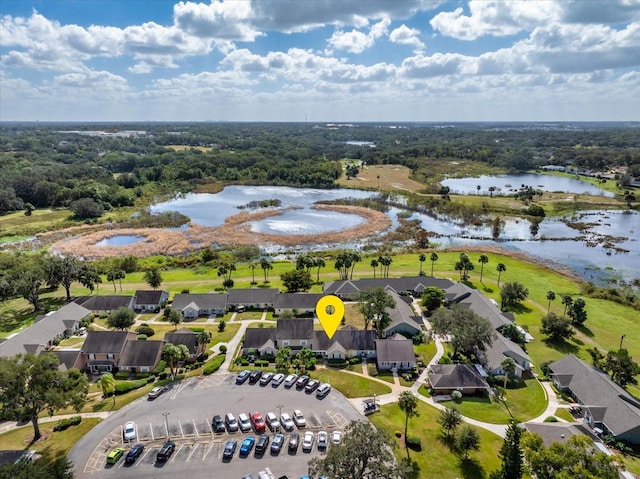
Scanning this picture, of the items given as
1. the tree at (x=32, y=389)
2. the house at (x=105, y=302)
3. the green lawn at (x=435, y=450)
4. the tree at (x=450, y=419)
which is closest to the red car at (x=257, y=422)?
the green lawn at (x=435, y=450)

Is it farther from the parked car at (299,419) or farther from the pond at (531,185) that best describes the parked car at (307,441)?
the pond at (531,185)

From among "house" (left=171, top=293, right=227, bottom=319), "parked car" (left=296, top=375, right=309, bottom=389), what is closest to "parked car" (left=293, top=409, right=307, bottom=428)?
"parked car" (left=296, top=375, right=309, bottom=389)

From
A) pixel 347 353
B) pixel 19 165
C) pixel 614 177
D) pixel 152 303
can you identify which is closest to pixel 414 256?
pixel 347 353

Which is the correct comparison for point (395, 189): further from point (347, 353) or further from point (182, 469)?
point (182, 469)

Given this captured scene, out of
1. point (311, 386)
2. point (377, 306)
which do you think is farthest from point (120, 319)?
point (377, 306)

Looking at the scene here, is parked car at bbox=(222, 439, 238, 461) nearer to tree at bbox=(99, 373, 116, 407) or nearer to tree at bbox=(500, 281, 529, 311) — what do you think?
tree at bbox=(99, 373, 116, 407)

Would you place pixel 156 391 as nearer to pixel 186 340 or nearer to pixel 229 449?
pixel 186 340
